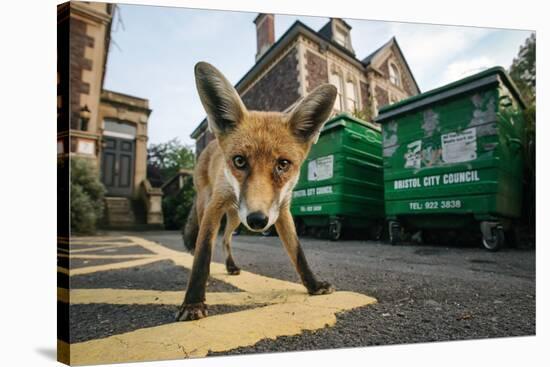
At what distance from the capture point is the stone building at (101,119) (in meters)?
1.41

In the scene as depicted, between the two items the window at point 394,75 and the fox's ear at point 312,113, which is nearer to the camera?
the fox's ear at point 312,113

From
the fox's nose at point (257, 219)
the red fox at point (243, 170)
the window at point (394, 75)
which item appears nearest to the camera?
the fox's nose at point (257, 219)

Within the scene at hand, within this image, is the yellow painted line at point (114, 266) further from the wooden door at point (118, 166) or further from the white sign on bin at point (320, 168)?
the white sign on bin at point (320, 168)

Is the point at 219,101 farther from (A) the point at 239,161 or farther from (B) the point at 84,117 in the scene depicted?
(B) the point at 84,117

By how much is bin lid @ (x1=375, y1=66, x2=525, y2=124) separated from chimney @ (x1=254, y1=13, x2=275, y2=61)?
96 centimetres

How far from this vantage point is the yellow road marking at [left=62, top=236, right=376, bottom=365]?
1.25 meters

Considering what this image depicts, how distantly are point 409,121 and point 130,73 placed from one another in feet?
6.15

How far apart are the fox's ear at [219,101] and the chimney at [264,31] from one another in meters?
0.53

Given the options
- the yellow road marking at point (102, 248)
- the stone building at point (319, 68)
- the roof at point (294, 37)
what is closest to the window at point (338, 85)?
the stone building at point (319, 68)

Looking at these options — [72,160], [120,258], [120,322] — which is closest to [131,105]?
[72,160]

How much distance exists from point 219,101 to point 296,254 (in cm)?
88

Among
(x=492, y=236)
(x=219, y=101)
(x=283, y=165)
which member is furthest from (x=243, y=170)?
(x=492, y=236)

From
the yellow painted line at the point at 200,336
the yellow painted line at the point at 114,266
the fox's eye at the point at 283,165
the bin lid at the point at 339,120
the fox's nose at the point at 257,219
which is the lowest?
the yellow painted line at the point at 200,336

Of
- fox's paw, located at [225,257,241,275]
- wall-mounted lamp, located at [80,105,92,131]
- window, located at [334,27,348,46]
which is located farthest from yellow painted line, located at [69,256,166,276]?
window, located at [334,27,348,46]
